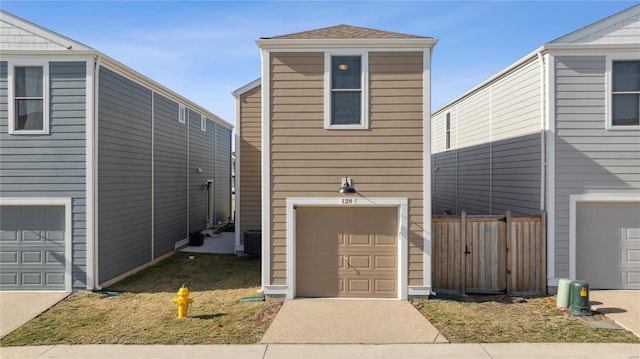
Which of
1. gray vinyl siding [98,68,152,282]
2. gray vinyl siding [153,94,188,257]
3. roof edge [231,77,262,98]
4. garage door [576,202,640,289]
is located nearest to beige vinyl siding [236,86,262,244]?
roof edge [231,77,262,98]

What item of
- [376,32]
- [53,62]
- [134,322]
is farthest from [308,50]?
[134,322]

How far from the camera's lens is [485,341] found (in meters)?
5.82

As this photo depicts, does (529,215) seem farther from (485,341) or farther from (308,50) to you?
(308,50)

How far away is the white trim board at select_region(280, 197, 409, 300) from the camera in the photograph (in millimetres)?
7660

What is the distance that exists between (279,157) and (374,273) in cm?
318

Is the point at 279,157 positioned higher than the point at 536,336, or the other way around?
the point at 279,157

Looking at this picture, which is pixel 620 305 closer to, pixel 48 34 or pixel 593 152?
pixel 593 152

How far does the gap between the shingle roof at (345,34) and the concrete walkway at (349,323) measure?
5.52 metres

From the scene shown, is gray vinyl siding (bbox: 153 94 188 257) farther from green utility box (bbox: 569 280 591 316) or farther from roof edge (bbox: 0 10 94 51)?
green utility box (bbox: 569 280 591 316)

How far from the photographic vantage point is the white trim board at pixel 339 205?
25.1 ft

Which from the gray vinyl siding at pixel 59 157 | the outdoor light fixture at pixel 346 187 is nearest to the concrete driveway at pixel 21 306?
the gray vinyl siding at pixel 59 157
